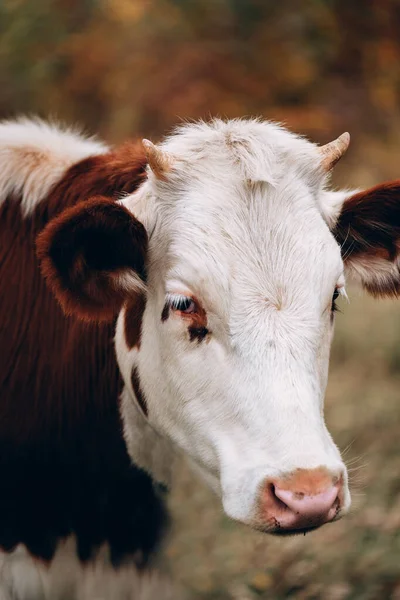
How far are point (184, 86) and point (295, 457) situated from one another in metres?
10.9

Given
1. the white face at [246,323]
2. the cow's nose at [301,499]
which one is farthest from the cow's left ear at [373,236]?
the cow's nose at [301,499]

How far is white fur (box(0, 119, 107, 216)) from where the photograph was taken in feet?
13.0

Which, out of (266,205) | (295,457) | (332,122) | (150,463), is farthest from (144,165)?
(332,122)

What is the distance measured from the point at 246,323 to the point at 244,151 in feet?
2.30

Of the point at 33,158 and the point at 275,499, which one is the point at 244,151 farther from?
the point at 275,499

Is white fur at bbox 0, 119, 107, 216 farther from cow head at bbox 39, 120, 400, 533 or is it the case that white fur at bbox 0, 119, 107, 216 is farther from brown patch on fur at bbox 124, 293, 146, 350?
brown patch on fur at bbox 124, 293, 146, 350

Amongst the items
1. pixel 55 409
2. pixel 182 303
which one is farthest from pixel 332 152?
pixel 55 409

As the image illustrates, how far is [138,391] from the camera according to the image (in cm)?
359

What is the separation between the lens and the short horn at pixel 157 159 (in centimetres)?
329

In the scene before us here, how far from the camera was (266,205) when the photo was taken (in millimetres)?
3260

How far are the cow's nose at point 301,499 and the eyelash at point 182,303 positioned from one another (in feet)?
2.25

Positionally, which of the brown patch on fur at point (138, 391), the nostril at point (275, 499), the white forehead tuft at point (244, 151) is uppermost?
the white forehead tuft at point (244, 151)

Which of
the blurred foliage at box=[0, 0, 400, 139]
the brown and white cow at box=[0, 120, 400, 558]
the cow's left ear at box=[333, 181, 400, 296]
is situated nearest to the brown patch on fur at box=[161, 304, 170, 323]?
the brown and white cow at box=[0, 120, 400, 558]

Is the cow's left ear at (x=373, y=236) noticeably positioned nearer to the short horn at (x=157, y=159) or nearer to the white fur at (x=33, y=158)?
the short horn at (x=157, y=159)
